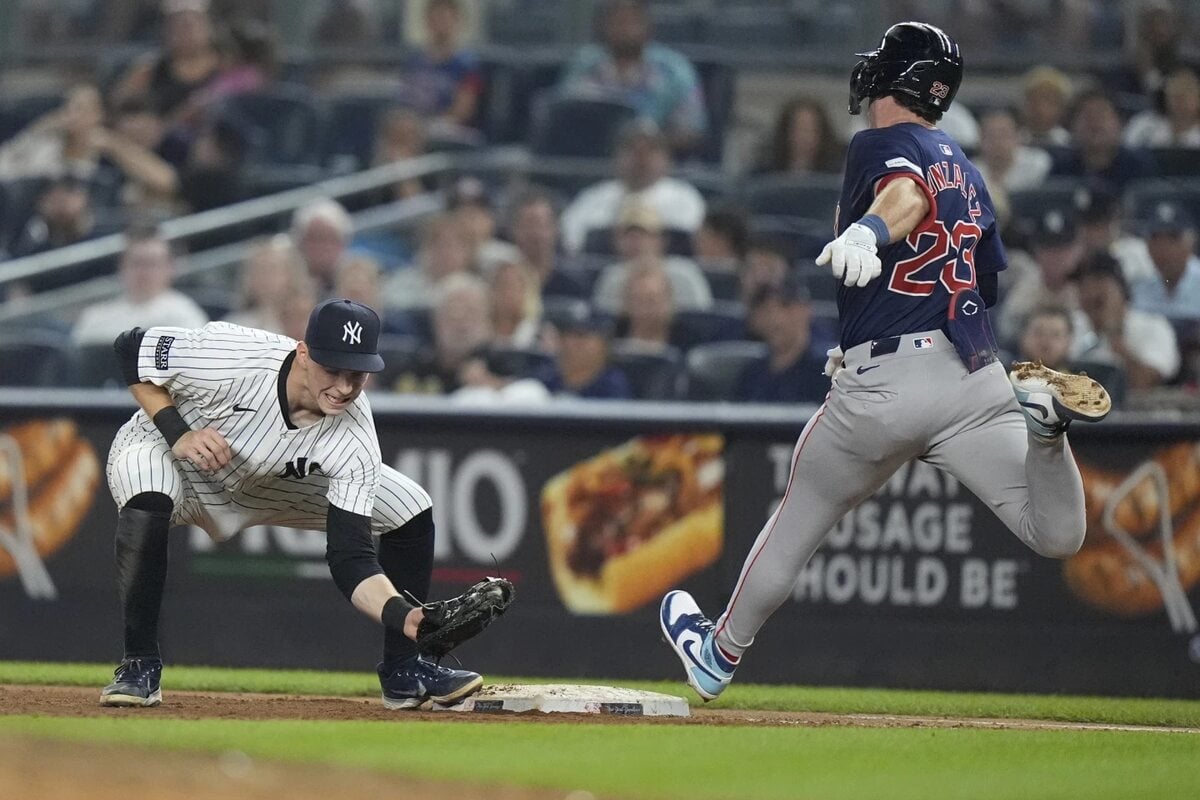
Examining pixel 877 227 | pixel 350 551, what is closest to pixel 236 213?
pixel 350 551

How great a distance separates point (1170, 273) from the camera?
1024 cm

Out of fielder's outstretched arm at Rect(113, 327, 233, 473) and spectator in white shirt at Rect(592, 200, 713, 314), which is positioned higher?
spectator in white shirt at Rect(592, 200, 713, 314)

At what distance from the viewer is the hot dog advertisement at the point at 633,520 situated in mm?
8719

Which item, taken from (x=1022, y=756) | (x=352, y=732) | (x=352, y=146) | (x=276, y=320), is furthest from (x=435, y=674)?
(x=352, y=146)

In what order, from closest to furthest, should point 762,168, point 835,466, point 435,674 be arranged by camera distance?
point 835,466
point 435,674
point 762,168

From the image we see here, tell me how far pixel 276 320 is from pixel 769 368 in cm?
282

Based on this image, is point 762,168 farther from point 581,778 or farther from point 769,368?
point 581,778

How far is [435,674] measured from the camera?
6.21m

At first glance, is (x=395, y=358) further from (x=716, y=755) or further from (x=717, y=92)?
(x=716, y=755)

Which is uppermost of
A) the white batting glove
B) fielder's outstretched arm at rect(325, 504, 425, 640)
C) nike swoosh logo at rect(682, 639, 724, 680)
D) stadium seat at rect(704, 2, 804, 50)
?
stadium seat at rect(704, 2, 804, 50)

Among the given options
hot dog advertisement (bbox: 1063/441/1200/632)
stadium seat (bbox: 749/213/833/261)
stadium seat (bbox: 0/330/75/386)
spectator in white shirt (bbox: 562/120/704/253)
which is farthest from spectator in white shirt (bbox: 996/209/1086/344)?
stadium seat (bbox: 0/330/75/386)

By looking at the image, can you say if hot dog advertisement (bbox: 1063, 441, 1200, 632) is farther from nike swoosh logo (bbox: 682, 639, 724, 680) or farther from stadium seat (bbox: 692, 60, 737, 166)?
stadium seat (bbox: 692, 60, 737, 166)

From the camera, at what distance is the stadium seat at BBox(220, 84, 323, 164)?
42.9ft

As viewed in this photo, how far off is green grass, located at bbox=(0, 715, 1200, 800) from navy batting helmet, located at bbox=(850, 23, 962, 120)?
1931 mm
